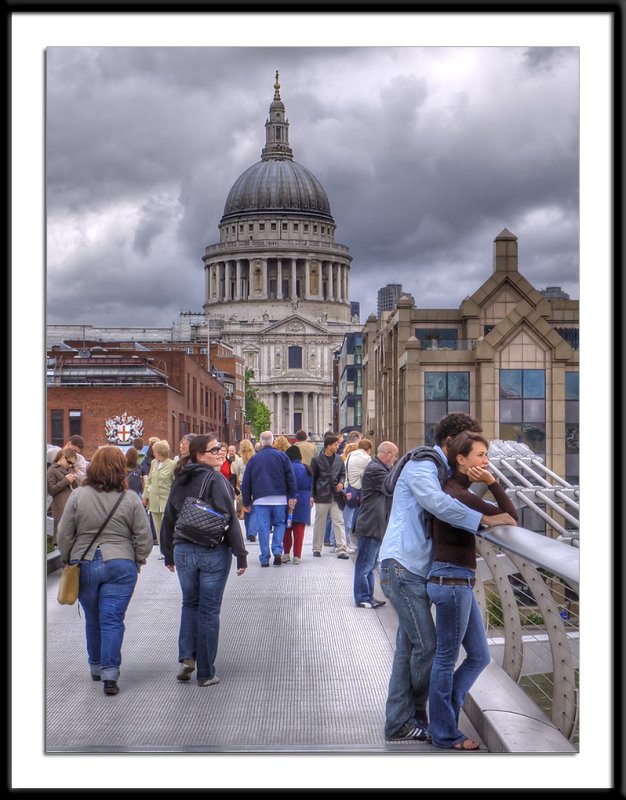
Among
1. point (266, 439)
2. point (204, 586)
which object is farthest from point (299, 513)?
point (204, 586)

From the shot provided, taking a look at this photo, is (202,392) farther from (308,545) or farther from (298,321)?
(298,321)

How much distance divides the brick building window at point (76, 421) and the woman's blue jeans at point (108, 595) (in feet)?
126

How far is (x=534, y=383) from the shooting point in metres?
43.4

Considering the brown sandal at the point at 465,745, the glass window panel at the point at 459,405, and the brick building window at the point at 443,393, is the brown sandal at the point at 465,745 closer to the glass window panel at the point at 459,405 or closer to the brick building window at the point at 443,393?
the brick building window at the point at 443,393

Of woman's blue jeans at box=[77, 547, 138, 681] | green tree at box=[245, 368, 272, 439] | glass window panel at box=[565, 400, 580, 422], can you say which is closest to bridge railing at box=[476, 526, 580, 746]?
woman's blue jeans at box=[77, 547, 138, 681]

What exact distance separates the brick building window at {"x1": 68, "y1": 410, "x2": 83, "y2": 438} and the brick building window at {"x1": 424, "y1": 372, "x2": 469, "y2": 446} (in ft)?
45.9

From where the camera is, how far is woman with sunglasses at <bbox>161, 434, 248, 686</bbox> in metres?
8.70

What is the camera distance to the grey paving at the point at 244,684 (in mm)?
7133

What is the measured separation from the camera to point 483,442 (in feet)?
21.4

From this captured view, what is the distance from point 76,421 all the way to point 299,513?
104ft

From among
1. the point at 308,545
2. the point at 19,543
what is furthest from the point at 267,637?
the point at 308,545

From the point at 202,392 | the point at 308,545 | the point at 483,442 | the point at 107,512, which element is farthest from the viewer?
the point at 202,392

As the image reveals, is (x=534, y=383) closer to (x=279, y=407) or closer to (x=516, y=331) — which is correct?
(x=516, y=331)

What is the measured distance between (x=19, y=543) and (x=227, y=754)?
1530 mm
